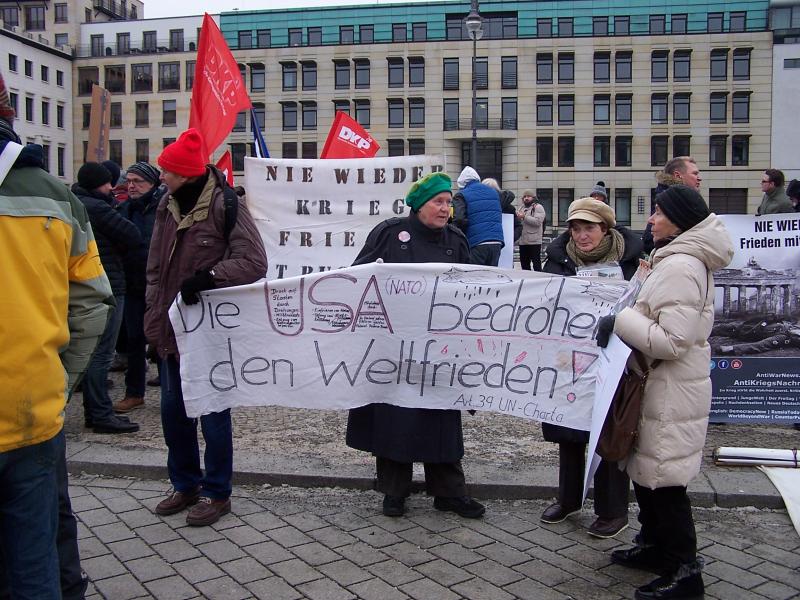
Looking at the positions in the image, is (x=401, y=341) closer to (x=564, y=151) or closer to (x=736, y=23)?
(x=564, y=151)

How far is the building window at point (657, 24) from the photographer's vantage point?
63531 millimetres

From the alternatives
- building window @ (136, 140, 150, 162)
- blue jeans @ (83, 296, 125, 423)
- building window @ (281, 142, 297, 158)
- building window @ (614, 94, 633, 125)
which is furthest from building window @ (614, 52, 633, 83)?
blue jeans @ (83, 296, 125, 423)

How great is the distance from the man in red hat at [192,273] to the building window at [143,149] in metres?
70.7

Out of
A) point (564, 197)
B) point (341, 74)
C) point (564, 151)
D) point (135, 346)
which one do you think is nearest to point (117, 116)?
point (341, 74)

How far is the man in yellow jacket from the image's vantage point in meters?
2.43

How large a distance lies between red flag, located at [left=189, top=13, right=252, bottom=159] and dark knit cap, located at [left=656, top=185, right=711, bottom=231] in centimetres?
466

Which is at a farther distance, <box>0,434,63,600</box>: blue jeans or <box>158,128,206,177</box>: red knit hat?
<box>158,128,206,177</box>: red knit hat

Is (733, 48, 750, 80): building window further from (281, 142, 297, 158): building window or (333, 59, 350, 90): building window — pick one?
(281, 142, 297, 158): building window

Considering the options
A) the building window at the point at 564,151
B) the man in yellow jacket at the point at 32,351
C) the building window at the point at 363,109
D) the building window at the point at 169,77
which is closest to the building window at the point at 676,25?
the building window at the point at 564,151

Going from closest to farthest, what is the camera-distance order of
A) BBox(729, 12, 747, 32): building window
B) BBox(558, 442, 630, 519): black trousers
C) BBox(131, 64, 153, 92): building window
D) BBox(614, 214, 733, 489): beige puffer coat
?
1. BBox(614, 214, 733, 489): beige puffer coat
2. BBox(558, 442, 630, 519): black trousers
3. BBox(729, 12, 747, 32): building window
4. BBox(131, 64, 153, 92): building window

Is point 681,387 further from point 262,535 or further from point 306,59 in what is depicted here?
point 306,59

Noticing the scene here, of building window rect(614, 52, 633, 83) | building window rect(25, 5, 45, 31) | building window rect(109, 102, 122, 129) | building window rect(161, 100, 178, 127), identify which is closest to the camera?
building window rect(614, 52, 633, 83)

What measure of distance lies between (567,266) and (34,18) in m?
85.4

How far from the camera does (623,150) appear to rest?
6431cm
